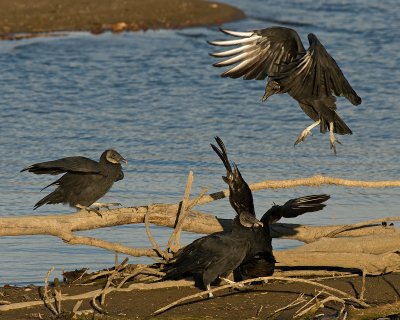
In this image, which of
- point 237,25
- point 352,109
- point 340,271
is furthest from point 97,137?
point 237,25

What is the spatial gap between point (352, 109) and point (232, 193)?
598cm

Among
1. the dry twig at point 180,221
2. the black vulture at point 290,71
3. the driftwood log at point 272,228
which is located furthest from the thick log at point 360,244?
the black vulture at point 290,71

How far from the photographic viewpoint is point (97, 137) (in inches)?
444

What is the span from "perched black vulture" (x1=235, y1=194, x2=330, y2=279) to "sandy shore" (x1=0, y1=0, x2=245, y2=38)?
1184 centimetres

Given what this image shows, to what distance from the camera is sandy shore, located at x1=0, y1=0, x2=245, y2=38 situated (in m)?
18.6

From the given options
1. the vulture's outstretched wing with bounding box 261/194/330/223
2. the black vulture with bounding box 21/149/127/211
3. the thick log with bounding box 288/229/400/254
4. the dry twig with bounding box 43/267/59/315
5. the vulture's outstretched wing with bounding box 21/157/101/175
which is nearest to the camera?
the dry twig with bounding box 43/267/59/315

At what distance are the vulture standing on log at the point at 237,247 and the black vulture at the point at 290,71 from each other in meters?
1.28

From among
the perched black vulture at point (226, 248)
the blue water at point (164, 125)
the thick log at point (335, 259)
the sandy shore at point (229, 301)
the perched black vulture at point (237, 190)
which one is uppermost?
the perched black vulture at point (237, 190)

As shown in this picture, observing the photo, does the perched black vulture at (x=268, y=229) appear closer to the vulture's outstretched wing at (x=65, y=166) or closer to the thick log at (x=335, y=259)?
the thick log at (x=335, y=259)

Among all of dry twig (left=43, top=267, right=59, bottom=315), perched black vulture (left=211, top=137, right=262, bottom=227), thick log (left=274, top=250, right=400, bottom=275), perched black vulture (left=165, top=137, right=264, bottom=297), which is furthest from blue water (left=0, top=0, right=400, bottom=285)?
perched black vulture (left=211, top=137, right=262, bottom=227)

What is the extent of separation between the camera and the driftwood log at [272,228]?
6711 millimetres

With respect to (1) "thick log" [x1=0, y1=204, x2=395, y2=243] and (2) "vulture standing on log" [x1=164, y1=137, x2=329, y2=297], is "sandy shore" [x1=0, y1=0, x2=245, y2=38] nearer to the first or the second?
(1) "thick log" [x1=0, y1=204, x2=395, y2=243]

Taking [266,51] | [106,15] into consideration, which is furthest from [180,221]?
[106,15]

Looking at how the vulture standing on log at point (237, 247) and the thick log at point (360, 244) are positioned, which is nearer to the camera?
the vulture standing on log at point (237, 247)
